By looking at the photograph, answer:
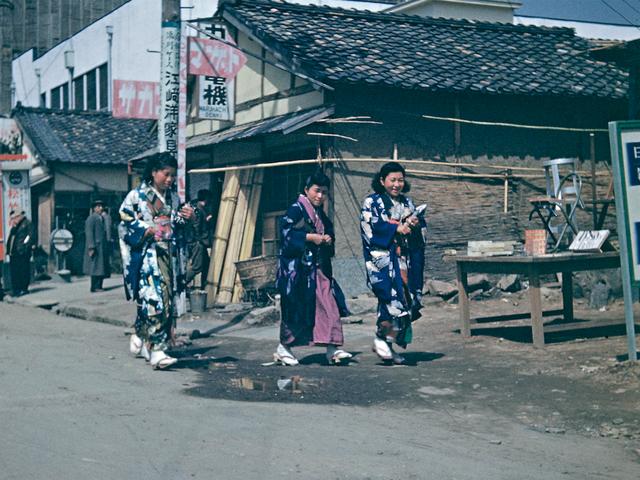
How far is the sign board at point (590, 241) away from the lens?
10250mm

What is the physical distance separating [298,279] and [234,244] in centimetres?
735

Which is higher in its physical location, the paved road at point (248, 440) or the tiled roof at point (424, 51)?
the tiled roof at point (424, 51)

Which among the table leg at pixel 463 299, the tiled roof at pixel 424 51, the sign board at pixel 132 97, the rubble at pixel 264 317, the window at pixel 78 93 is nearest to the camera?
the table leg at pixel 463 299

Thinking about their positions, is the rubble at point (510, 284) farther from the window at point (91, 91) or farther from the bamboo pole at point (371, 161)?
the window at point (91, 91)

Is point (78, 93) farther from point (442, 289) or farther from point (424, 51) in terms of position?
point (442, 289)

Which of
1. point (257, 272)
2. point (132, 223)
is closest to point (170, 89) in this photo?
point (257, 272)

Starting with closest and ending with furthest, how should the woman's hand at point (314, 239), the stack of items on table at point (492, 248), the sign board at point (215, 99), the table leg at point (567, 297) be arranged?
the woman's hand at point (314, 239), the stack of items on table at point (492, 248), the table leg at point (567, 297), the sign board at point (215, 99)

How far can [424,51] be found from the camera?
1750 centimetres

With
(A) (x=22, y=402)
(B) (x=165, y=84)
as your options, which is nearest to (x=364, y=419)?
(A) (x=22, y=402)

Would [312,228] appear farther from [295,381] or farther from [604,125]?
[604,125]

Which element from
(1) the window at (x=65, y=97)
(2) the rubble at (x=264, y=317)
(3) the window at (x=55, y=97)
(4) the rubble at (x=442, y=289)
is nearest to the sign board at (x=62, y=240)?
(2) the rubble at (x=264, y=317)

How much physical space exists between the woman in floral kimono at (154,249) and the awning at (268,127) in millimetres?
4986

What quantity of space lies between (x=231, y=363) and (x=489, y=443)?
15.0ft

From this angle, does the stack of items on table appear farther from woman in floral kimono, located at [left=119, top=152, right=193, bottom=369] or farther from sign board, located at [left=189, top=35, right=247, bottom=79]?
sign board, located at [left=189, top=35, right=247, bottom=79]
